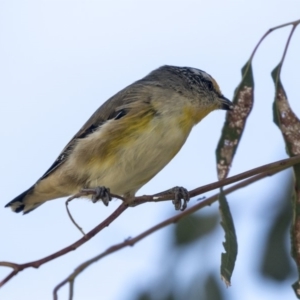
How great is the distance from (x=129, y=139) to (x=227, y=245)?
4.36 ft

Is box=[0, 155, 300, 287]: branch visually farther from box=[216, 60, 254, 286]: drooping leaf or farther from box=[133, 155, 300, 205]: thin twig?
box=[216, 60, 254, 286]: drooping leaf

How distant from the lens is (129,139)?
4078 millimetres

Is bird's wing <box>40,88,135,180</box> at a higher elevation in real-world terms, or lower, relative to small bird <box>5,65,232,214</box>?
higher

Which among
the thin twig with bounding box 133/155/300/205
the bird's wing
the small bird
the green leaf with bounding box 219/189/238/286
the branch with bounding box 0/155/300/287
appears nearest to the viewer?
the branch with bounding box 0/155/300/287

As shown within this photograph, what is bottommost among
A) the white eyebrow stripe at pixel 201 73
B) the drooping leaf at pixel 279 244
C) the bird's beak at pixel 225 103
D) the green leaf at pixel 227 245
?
the drooping leaf at pixel 279 244

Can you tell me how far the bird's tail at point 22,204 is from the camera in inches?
190

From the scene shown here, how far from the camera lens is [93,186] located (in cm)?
421

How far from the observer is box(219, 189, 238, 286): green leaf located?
2.84 meters

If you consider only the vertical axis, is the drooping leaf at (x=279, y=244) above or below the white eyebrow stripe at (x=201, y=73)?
below

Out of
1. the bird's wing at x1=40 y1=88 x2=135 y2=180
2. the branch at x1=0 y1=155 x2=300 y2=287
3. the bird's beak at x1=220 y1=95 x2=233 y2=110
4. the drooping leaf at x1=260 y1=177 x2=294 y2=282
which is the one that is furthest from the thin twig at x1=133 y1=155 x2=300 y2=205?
the bird's beak at x1=220 y1=95 x2=233 y2=110

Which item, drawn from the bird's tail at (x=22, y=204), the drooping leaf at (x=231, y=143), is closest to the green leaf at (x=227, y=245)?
the drooping leaf at (x=231, y=143)

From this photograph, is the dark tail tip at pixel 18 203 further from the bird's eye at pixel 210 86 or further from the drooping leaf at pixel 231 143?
the drooping leaf at pixel 231 143

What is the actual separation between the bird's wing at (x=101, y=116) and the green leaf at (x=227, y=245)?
54.0 inches

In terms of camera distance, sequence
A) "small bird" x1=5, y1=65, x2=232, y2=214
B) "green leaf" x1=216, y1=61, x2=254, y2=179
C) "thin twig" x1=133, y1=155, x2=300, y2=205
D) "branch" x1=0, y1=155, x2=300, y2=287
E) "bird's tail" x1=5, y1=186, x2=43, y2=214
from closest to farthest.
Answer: "branch" x1=0, y1=155, x2=300, y2=287 < "thin twig" x1=133, y1=155, x2=300, y2=205 < "green leaf" x1=216, y1=61, x2=254, y2=179 < "small bird" x1=5, y1=65, x2=232, y2=214 < "bird's tail" x1=5, y1=186, x2=43, y2=214
